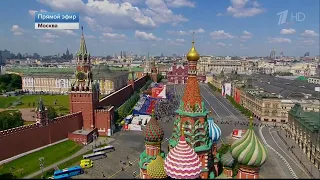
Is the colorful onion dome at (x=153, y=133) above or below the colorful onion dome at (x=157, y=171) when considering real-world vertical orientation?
above

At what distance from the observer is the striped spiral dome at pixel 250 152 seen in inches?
561

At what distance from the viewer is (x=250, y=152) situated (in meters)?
14.3

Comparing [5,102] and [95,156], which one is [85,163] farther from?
[5,102]

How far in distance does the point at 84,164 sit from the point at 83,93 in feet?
47.7

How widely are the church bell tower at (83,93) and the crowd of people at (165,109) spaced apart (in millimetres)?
16383

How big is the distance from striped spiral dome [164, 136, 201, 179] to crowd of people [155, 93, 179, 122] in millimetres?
39325

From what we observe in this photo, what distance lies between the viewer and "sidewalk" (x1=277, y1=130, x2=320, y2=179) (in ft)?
95.7

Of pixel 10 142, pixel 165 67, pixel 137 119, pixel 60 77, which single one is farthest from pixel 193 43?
pixel 165 67

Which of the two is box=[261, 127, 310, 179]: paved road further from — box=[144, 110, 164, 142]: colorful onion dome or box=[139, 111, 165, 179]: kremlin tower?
box=[144, 110, 164, 142]: colorful onion dome

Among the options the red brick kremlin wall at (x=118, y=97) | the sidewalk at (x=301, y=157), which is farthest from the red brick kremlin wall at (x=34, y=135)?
the sidewalk at (x=301, y=157)

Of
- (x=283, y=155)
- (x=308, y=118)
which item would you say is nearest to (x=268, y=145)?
(x=283, y=155)

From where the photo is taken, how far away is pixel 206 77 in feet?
399

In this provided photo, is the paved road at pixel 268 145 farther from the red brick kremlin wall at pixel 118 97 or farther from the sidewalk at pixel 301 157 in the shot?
the red brick kremlin wall at pixel 118 97

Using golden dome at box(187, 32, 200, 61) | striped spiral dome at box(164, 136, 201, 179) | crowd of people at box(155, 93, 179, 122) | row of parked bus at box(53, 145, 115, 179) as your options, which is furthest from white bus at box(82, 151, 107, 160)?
crowd of people at box(155, 93, 179, 122)
